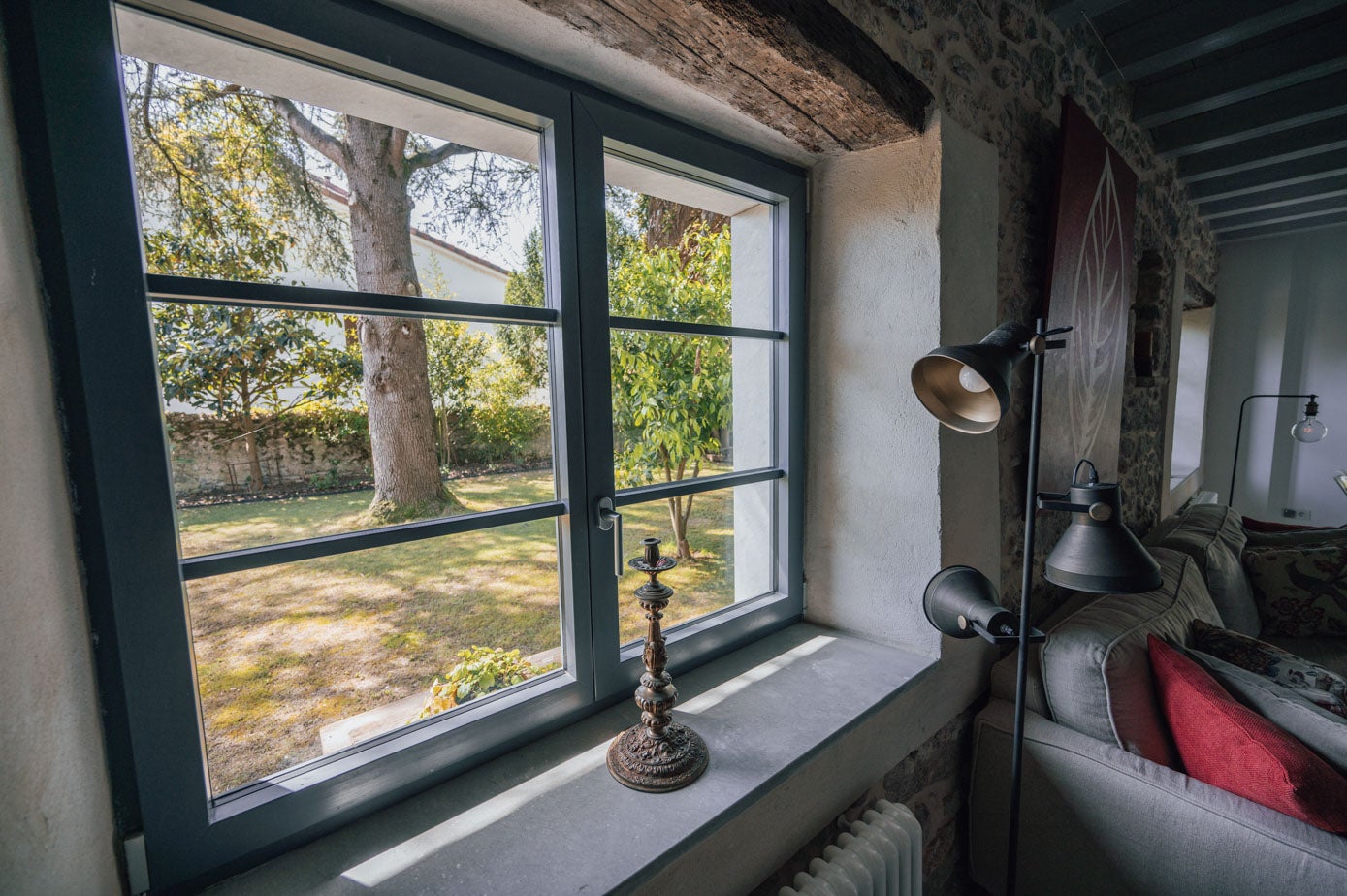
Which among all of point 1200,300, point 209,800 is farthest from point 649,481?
point 1200,300

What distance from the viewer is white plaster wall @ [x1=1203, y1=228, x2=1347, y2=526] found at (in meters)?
4.22

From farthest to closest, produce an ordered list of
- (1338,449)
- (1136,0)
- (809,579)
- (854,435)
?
1. (1338,449)
2. (1136,0)
3. (809,579)
4. (854,435)

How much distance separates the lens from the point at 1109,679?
1.49m

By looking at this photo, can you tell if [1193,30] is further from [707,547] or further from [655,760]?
[655,760]

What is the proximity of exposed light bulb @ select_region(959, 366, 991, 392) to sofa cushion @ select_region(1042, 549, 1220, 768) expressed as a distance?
974mm

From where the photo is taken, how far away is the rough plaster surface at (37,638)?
23.3 inches

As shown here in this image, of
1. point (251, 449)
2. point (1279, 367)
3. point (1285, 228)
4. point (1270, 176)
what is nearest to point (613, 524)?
point (251, 449)

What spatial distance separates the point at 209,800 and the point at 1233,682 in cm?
237

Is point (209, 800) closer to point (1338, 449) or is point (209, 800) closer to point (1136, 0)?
point (1136, 0)

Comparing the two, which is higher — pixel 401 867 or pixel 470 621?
pixel 470 621

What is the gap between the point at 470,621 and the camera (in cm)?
110

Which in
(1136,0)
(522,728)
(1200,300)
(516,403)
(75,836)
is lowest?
(522,728)

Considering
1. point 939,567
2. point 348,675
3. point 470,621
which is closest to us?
point 348,675

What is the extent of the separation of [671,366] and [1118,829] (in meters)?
1.67
